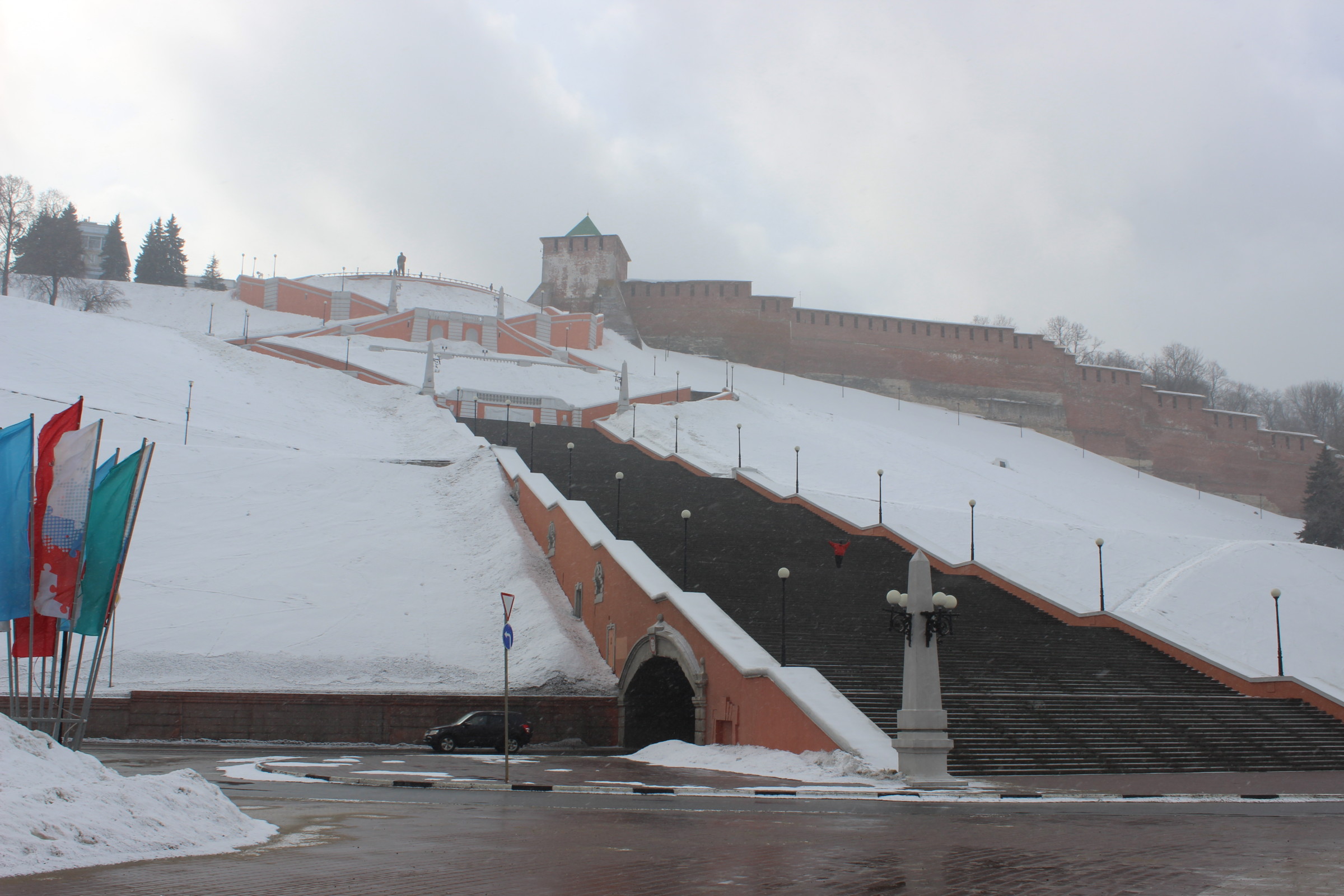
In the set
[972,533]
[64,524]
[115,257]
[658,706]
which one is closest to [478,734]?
[658,706]

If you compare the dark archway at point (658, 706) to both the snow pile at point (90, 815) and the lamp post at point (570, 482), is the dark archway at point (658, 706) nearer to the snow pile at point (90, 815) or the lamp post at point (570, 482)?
the lamp post at point (570, 482)

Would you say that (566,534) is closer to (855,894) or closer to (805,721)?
(805,721)

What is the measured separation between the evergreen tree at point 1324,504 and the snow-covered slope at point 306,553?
92.6ft

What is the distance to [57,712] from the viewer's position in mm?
6961

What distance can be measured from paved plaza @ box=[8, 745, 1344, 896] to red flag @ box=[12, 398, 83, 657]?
5.98ft

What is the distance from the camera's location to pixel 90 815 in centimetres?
529

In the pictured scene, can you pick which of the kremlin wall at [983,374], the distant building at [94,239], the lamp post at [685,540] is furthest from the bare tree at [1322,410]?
the distant building at [94,239]

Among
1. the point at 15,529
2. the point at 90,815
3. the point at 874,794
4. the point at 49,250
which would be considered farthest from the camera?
the point at 49,250

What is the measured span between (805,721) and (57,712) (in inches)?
287

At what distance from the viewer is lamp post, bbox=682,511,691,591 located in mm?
16781

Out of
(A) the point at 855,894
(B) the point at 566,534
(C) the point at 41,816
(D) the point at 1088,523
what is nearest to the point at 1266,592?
(D) the point at 1088,523

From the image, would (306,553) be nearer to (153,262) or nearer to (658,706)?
(658,706)

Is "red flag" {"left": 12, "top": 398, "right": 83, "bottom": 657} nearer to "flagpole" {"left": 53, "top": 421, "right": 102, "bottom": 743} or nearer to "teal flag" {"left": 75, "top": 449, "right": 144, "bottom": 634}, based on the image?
"flagpole" {"left": 53, "top": 421, "right": 102, "bottom": 743}

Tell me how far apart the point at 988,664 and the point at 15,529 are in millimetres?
11864
